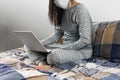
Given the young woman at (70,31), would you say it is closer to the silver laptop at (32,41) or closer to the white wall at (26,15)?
the silver laptop at (32,41)

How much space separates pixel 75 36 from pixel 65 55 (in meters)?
0.28

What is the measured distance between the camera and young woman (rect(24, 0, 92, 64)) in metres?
1.49

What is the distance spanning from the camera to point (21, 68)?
130 cm

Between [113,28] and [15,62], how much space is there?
0.74 m

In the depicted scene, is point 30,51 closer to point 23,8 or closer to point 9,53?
point 9,53

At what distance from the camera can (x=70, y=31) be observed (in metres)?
1.72

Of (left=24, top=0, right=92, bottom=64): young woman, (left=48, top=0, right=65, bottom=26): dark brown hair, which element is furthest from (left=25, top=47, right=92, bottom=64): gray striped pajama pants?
(left=48, top=0, right=65, bottom=26): dark brown hair

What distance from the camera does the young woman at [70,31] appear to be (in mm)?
1489

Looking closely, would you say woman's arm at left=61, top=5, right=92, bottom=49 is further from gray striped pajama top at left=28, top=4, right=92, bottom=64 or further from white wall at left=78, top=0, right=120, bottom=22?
white wall at left=78, top=0, right=120, bottom=22

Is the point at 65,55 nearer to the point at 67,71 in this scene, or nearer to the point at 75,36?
the point at 67,71

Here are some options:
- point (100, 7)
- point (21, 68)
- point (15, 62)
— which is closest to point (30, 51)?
point (15, 62)

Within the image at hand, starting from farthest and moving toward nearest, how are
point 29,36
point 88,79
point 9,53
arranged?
point 9,53
point 29,36
point 88,79

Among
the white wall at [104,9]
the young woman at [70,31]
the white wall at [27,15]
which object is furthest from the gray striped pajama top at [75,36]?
the white wall at [27,15]

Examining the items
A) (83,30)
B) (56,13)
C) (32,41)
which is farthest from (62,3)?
(32,41)
